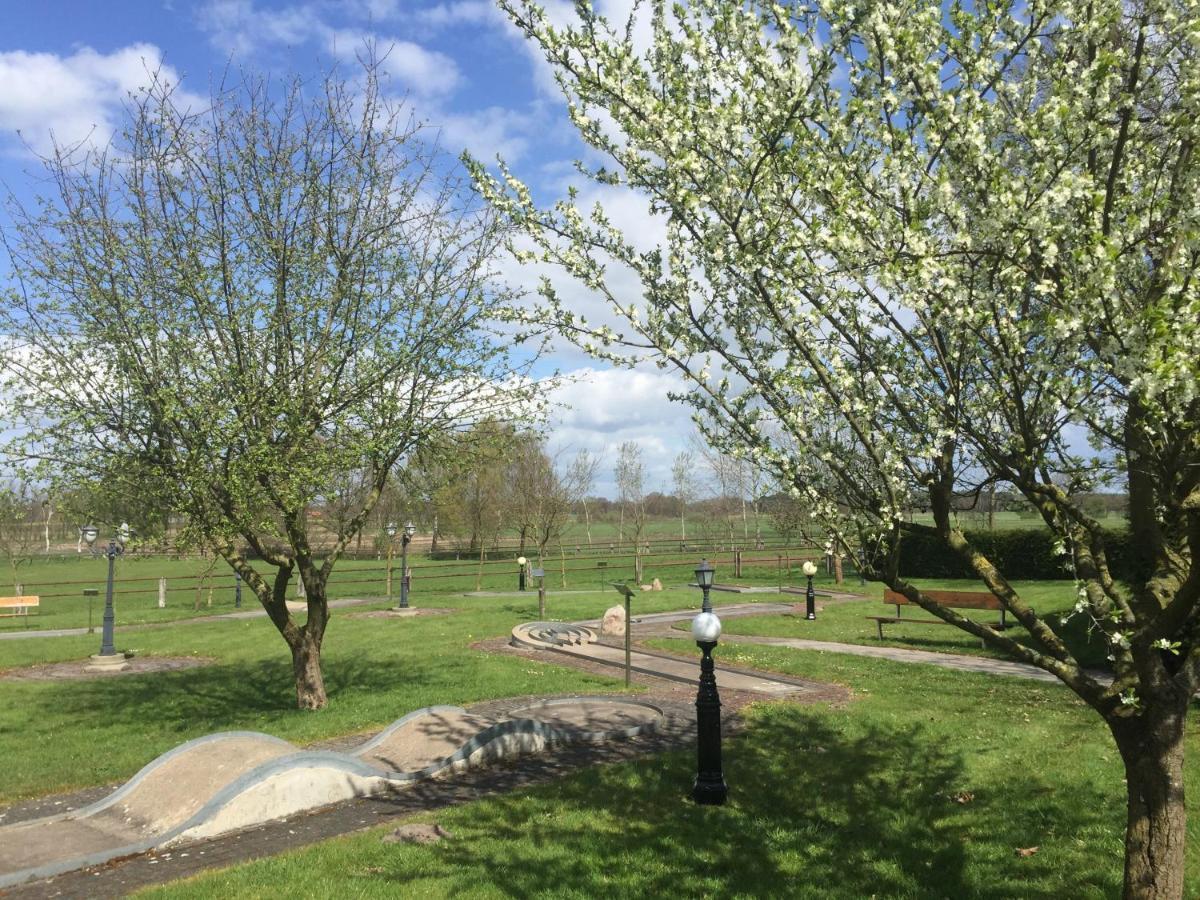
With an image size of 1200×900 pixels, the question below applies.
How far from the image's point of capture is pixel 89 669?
16.7 meters

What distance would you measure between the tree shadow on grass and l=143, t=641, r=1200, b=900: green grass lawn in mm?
20

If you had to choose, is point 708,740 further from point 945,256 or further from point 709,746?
A: point 945,256

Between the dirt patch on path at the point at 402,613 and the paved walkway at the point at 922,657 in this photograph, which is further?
the dirt patch on path at the point at 402,613

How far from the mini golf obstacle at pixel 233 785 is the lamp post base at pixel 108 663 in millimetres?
9863

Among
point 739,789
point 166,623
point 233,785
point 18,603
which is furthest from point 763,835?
point 18,603

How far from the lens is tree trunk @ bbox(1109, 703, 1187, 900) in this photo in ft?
14.9

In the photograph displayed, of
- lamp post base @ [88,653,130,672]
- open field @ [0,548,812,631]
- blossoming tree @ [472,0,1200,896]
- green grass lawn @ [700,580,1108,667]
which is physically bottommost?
open field @ [0,548,812,631]

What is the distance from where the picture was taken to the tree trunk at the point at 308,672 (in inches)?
475

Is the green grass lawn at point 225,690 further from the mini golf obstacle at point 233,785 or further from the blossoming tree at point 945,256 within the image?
the blossoming tree at point 945,256

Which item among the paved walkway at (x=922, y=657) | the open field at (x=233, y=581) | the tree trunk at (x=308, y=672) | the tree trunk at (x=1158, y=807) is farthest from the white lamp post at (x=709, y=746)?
the open field at (x=233, y=581)

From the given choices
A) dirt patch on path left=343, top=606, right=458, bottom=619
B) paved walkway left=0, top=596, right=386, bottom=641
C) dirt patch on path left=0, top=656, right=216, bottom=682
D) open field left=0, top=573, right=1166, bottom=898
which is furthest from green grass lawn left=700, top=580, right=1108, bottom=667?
paved walkway left=0, top=596, right=386, bottom=641

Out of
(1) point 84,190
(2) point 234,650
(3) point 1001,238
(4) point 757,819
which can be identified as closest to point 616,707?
(4) point 757,819

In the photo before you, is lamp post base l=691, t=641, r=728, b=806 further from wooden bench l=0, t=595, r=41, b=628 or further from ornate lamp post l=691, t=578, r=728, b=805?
wooden bench l=0, t=595, r=41, b=628

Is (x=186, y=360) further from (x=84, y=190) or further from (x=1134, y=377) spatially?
(x=1134, y=377)
